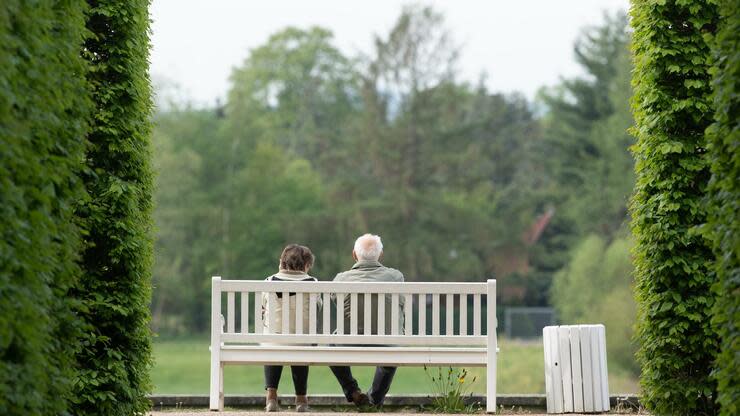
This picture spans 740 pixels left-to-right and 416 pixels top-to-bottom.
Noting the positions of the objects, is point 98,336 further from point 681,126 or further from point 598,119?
point 598,119

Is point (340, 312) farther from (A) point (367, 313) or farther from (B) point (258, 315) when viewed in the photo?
(B) point (258, 315)

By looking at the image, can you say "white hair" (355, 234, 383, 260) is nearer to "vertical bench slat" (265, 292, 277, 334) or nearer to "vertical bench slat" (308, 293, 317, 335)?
"vertical bench slat" (308, 293, 317, 335)

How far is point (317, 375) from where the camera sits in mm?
49562

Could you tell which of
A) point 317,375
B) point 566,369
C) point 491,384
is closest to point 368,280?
point 491,384

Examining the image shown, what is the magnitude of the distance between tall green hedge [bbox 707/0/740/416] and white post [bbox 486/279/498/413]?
3.29 m

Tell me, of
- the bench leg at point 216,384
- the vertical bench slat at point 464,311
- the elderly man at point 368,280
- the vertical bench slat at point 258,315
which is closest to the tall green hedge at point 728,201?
the vertical bench slat at point 464,311

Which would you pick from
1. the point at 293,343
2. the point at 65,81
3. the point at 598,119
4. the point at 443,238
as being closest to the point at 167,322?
the point at 443,238

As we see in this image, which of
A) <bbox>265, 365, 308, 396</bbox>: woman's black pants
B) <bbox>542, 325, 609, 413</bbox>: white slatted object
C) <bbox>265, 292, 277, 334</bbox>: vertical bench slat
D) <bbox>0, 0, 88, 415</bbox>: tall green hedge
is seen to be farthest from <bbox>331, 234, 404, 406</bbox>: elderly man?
<bbox>0, 0, 88, 415</bbox>: tall green hedge

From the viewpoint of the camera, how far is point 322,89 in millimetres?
58156

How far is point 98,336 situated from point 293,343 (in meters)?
1.90

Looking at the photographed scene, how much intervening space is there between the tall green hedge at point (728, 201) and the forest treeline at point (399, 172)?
35.2m

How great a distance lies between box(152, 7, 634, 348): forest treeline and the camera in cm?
4691

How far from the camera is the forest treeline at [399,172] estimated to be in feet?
154

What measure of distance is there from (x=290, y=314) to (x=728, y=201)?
4.58m
